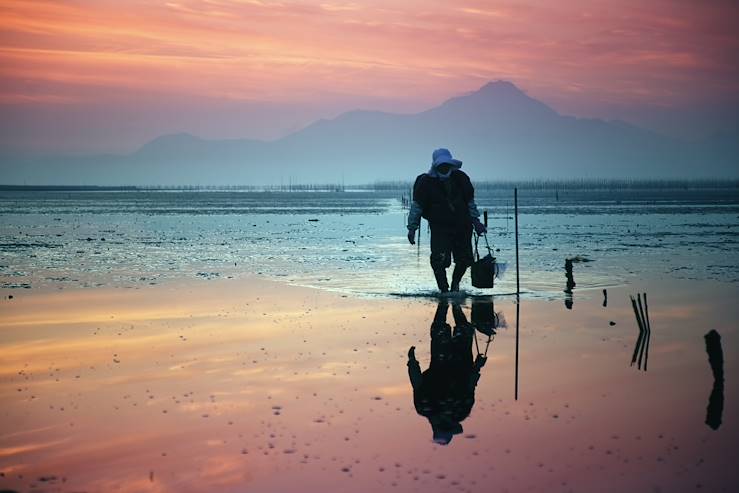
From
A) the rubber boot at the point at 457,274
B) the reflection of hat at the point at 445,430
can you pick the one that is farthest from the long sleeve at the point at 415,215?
the reflection of hat at the point at 445,430

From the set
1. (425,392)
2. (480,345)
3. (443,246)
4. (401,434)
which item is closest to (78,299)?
(443,246)

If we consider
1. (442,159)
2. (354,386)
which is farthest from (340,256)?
(354,386)

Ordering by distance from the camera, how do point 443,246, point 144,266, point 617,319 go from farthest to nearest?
1. point 144,266
2. point 443,246
3. point 617,319

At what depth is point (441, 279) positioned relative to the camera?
641 inches

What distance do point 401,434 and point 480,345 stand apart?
4134 millimetres

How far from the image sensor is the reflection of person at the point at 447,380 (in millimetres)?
7742

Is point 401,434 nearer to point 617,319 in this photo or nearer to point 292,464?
point 292,464

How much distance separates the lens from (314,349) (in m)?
11.2

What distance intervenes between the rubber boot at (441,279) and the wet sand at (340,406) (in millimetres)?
1732

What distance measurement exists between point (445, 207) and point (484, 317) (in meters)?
2.51

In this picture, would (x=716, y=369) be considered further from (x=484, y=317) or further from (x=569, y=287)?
(x=569, y=287)

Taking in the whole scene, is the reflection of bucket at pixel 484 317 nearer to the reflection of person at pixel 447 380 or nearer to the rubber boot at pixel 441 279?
the reflection of person at pixel 447 380

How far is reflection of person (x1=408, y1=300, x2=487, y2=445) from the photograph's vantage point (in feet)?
25.4

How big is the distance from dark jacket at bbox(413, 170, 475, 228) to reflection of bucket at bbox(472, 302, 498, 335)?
139 cm
